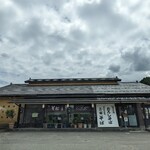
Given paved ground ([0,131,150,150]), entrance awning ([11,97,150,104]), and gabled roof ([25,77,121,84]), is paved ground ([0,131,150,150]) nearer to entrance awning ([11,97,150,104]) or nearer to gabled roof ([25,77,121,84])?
entrance awning ([11,97,150,104])

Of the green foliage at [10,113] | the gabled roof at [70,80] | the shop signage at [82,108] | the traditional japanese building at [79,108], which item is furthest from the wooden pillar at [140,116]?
the green foliage at [10,113]

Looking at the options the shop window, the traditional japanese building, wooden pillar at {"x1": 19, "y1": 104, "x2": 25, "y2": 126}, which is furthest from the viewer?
wooden pillar at {"x1": 19, "y1": 104, "x2": 25, "y2": 126}

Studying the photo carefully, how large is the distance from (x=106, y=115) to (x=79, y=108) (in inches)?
100

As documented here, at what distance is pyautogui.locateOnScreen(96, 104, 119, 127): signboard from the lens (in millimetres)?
14578

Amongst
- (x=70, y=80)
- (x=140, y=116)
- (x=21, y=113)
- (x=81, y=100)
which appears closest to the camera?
(x=81, y=100)

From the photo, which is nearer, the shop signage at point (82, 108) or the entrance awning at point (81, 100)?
the entrance awning at point (81, 100)

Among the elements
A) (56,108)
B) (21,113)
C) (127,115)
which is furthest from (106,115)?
(21,113)

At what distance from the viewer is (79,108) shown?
15.8 meters

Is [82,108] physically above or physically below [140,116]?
above

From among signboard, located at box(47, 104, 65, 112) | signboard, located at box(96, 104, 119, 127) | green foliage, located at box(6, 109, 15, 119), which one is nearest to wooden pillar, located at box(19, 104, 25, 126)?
green foliage, located at box(6, 109, 15, 119)

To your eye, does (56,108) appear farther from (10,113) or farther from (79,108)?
(10,113)

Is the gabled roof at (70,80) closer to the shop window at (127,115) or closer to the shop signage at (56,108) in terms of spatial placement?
the shop signage at (56,108)

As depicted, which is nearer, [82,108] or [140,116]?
[140,116]

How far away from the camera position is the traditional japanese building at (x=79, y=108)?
1486cm
